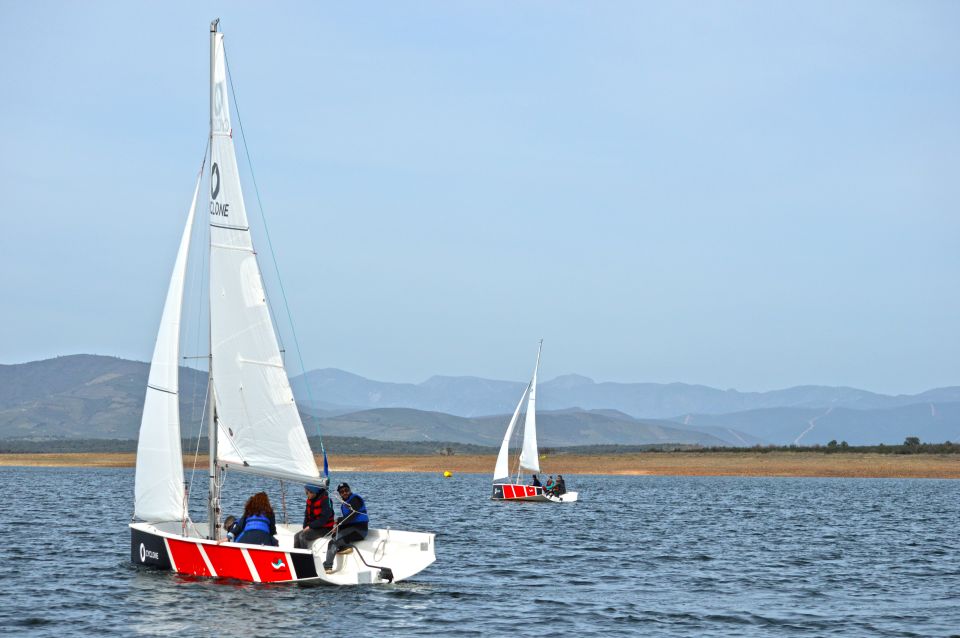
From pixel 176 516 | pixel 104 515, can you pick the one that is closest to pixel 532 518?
pixel 104 515

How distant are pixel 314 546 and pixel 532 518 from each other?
1168 inches

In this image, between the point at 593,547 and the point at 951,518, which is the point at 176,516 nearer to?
the point at 593,547

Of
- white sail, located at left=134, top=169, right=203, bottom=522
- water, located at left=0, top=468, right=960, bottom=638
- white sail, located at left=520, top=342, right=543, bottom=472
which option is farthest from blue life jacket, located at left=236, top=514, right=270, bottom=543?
white sail, located at left=520, top=342, right=543, bottom=472

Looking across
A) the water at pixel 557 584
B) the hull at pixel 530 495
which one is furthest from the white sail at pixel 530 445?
the water at pixel 557 584

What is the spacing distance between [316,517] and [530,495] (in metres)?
44.1

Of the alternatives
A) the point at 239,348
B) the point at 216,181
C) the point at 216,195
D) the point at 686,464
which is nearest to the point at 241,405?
the point at 239,348

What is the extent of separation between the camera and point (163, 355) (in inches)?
1154

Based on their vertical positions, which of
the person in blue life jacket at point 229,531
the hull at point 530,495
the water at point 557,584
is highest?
the person in blue life jacket at point 229,531

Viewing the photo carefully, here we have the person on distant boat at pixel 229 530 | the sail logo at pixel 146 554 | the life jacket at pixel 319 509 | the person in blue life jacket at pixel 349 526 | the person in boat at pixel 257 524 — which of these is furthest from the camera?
the sail logo at pixel 146 554

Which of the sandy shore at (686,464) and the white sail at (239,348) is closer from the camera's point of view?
the white sail at (239,348)

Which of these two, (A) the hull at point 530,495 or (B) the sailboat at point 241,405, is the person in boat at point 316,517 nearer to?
(B) the sailboat at point 241,405

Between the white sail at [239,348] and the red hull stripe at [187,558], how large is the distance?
8.09 feet

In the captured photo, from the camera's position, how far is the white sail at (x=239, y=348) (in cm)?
2830

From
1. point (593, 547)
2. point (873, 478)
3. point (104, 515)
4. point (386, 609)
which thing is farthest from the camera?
point (873, 478)
